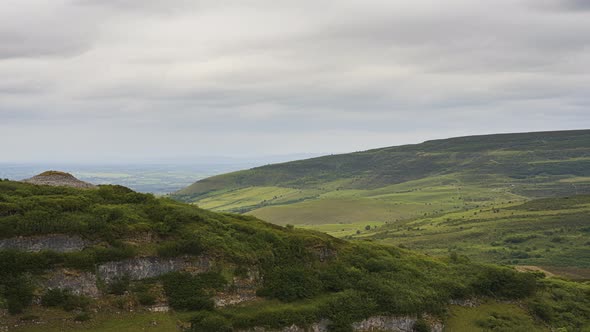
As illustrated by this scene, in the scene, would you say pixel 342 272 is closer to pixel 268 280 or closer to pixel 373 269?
pixel 373 269

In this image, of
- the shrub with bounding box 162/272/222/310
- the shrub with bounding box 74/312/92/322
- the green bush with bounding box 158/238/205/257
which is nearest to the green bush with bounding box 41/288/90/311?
the shrub with bounding box 74/312/92/322

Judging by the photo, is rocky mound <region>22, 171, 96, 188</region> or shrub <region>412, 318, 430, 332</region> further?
rocky mound <region>22, 171, 96, 188</region>

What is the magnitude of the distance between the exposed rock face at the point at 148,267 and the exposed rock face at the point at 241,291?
9.32ft

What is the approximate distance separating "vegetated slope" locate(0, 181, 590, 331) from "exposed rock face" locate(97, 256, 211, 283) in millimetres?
87

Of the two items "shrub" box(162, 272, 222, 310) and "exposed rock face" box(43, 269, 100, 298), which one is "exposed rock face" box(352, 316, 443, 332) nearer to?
"shrub" box(162, 272, 222, 310)

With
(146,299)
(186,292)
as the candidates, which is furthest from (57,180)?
(186,292)

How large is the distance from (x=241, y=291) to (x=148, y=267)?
8.56 meters

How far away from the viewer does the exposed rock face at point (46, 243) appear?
136 ft

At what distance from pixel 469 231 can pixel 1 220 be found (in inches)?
6792

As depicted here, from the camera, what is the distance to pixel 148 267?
4553cm

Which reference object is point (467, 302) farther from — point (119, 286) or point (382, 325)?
point (119, 286)

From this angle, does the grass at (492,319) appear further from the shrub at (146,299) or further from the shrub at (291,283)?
the shrub at (146,299)

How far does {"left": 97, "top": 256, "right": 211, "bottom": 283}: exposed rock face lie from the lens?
143ft

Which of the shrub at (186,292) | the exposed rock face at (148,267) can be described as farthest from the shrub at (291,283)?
the exposed rock face at (148,267)
